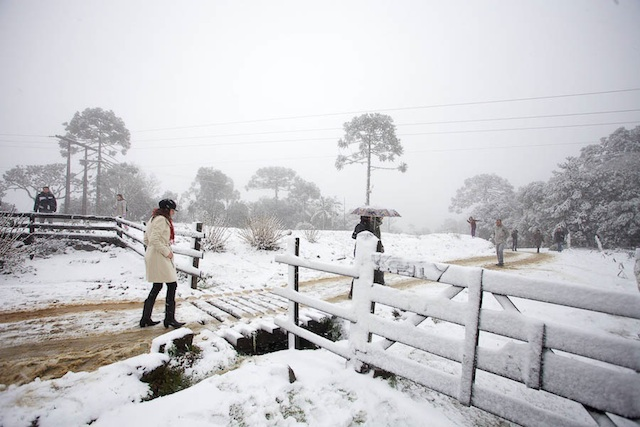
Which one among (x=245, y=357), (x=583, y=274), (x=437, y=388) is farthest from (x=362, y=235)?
(x=583, y=274)

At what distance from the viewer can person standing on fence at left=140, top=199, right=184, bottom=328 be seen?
404cm

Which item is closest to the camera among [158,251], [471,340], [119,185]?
[471,340]

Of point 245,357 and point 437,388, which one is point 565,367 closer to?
point 437,388

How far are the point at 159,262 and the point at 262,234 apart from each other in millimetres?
7290

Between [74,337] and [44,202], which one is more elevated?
[44,202]

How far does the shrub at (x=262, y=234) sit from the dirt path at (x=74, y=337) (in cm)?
545

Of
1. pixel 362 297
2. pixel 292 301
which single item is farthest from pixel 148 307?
pixel 362 297

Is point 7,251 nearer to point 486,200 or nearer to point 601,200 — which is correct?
point 601,200

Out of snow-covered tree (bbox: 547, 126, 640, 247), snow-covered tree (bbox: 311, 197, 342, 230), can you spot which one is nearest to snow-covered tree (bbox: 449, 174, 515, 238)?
snow-covered tree (bbox: 547, 126, 640, 247)

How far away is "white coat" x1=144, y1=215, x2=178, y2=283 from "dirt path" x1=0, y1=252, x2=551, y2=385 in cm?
79

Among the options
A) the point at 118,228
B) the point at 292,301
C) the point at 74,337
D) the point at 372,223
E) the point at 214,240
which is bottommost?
the point at 74,337

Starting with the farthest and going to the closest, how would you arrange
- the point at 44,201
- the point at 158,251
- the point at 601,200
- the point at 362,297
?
the point at 601,200
the point at 44,201
the point at 158,251
the point at 362,297

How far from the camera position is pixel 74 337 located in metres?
3.72

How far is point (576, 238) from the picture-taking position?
2328cm
